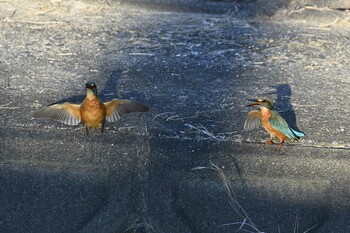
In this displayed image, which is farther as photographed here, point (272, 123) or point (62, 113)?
point (62, 113)

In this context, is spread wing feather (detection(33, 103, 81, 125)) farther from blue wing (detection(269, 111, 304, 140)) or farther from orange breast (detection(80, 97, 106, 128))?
blue wing (detection(269, 111, 304, 140))

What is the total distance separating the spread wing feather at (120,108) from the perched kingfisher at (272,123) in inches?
21.4

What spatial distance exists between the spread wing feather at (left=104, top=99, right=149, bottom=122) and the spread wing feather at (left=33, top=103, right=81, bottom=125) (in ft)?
0.49

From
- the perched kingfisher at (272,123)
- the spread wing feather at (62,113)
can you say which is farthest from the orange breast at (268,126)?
the spread wing feather at (62,113)

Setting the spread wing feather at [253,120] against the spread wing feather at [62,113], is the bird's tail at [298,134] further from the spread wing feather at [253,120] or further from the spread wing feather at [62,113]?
the spread wing feather at [62,113]

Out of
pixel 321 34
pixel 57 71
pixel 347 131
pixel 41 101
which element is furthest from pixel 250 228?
pixel 321 34

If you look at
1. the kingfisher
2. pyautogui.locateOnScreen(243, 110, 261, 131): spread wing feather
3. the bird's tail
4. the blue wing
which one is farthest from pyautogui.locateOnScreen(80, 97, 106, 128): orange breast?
the bird's tail

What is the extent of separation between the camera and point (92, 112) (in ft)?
10.4

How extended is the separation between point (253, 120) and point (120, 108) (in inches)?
25.6

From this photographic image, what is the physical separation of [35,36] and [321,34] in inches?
77.7

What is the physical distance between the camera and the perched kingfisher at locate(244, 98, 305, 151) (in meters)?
3.09

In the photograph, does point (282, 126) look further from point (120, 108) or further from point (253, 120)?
point (120, 108)

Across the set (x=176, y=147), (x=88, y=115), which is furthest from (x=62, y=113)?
(x=176, y=147)

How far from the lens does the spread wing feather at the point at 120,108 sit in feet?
10.7
